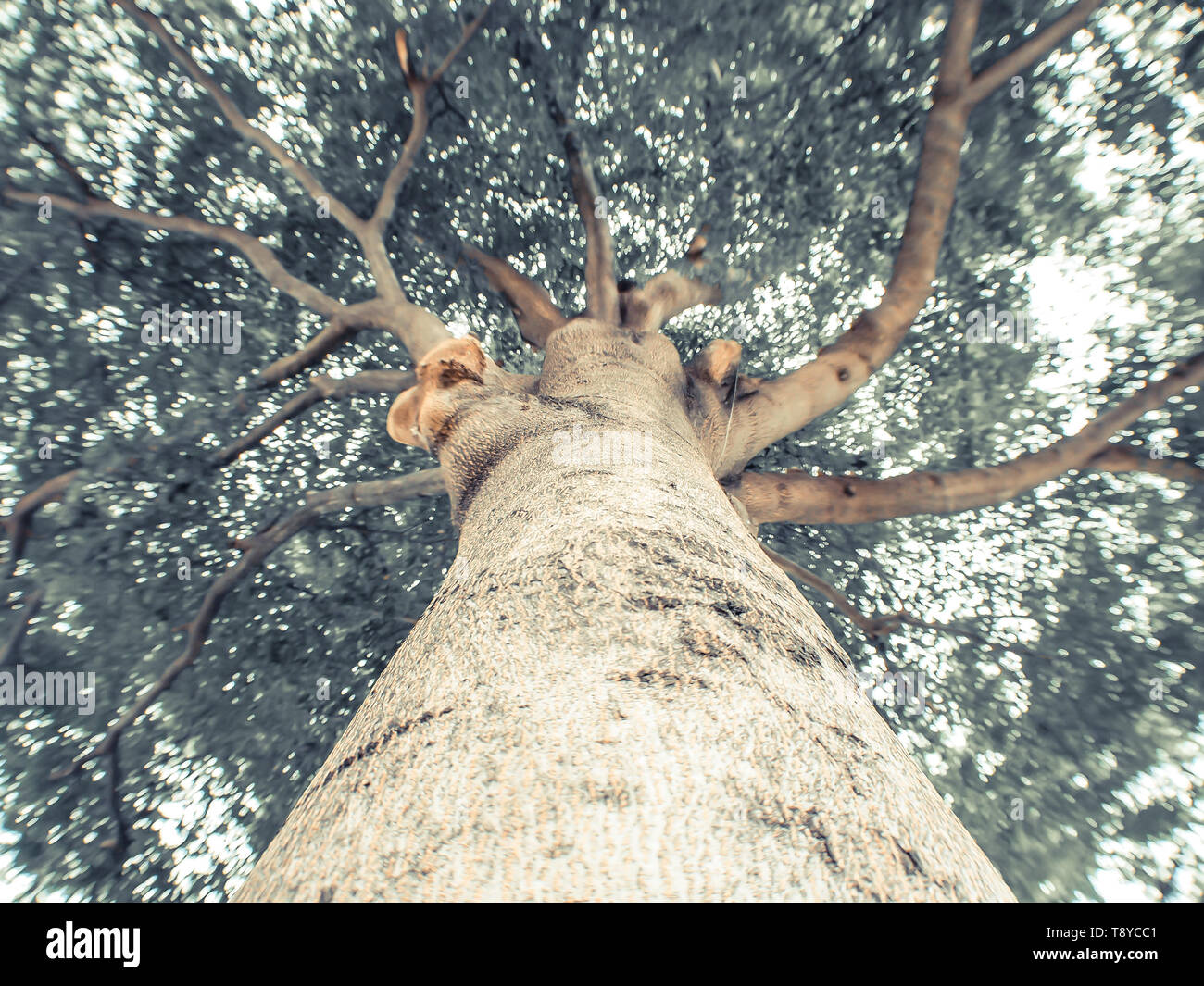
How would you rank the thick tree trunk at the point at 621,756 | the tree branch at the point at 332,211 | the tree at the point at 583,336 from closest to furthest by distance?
the thick tree trunk at the point at 621,756 → the tree at the point at 583,336 → the tree branch at the point at 332,211

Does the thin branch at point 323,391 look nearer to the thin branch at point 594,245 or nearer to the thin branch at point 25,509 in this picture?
the thin branch at point 25,509

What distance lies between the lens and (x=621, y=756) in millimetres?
560

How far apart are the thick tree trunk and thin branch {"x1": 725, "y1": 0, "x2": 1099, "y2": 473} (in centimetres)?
221

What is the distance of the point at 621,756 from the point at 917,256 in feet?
11.8

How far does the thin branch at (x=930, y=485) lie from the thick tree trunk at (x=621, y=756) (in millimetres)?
2271

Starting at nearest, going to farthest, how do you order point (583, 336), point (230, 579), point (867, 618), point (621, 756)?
point (621, 756)
point (583, 336)
point (230, 579)
point (867, 618)

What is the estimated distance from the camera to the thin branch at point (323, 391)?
12.2 ft

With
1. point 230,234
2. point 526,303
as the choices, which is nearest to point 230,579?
point 230,234

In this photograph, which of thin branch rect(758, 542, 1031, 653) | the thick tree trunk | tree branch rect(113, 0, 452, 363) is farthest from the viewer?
thin branch rect(758, 542, 1031, 653)

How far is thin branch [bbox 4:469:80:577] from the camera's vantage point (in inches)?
139

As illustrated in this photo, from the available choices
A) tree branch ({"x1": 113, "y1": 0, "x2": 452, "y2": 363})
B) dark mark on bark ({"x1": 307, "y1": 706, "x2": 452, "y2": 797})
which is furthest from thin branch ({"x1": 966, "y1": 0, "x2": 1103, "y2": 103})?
dark mark on bark ({"x1": 307, "y1": 706, "x2": 452, "y2": 797})

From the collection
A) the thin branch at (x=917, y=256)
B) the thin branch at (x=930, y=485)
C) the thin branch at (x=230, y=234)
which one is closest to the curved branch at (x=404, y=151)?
the thin branch at (x=230, y=234)

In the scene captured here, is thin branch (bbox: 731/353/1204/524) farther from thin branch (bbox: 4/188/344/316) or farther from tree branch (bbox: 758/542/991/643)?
thin branch (bbox: 4/188/344/316)

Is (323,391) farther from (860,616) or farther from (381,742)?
(860,616)
